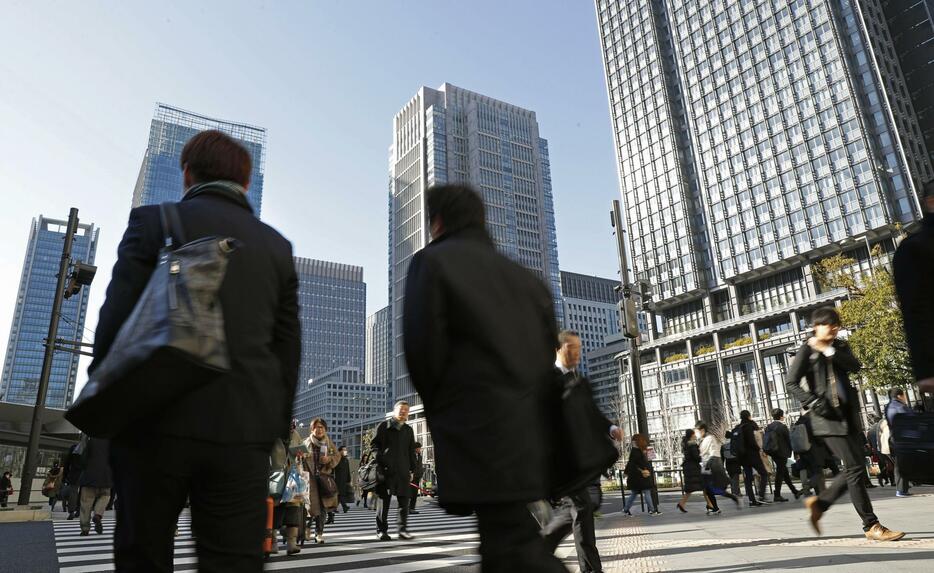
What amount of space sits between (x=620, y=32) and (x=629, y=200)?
2591 cm

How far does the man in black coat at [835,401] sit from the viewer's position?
196 inches

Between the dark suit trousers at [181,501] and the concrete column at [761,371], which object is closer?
the dark suit trousers at [181,501]

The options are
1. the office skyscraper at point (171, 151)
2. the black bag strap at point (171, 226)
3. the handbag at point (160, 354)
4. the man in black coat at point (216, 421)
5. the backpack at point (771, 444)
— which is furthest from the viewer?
the office skyscraper at point (171, 151)

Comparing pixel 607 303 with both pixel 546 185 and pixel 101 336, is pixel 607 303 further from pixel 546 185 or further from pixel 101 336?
pixel 101 336

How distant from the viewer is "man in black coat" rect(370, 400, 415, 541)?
8.51m

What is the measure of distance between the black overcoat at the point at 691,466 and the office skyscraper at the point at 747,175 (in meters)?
49.5

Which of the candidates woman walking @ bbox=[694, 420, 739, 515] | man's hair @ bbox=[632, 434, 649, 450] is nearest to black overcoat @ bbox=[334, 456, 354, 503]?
man's hair @ bbox=[632, 434, 649, 450]

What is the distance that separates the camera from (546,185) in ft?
437

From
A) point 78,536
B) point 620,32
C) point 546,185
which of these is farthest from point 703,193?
point 78,536

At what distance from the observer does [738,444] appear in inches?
484

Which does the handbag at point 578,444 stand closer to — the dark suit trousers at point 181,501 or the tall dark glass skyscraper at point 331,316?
the dark suit trousers at point 181,501

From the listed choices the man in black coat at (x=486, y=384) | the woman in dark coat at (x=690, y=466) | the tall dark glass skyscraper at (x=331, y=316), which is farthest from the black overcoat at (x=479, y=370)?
the tall dark glass skyscraper at (x=331, y=316)

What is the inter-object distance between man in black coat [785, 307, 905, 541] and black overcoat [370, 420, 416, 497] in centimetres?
530

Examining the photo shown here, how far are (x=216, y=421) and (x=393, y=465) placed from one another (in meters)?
7.28
